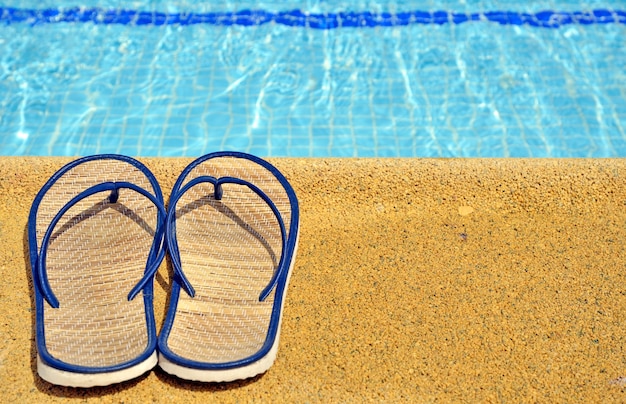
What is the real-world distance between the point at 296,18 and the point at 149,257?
3329 millimetres

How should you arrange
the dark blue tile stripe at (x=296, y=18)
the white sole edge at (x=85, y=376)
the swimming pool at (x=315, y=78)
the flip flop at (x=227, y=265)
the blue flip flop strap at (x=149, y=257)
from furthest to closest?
the dark blue tile stripe at (x=296, y=18)
the swimming pool at (x=315, y=78)
the blue flip flop strap at (x=149, y=257)
the flip flop at (x=227, y=265)
the white sole edge at (x=85, y=376)

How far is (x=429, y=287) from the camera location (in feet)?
9.12

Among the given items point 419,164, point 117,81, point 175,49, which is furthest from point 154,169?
point 175,49

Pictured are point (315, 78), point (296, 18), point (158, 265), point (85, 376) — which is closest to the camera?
point (85, 376)

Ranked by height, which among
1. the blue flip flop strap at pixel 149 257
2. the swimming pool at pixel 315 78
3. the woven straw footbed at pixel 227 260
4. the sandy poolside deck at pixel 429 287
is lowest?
the swimming pool at pixel 315 78

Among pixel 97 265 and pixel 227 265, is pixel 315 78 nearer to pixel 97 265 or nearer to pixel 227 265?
pixel 227 265

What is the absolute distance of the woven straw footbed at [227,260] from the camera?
240cm

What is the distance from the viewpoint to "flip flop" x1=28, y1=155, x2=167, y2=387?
89.9 inches

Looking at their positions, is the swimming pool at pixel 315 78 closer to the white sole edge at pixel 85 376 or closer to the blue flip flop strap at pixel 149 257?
the blue flip flop strap at pixel 149 257

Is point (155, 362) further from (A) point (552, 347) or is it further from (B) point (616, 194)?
(B) point (616, 194)

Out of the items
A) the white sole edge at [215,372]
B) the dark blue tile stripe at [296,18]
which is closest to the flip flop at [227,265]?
the white sole edge at [215,372]

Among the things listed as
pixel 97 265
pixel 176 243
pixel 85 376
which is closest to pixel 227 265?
pixel 176 243

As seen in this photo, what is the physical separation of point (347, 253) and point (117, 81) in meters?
2.73

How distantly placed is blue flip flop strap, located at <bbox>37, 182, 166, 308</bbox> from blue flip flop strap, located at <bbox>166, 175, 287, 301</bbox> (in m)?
0.05
